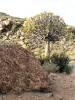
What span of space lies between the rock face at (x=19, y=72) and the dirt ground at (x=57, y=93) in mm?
373

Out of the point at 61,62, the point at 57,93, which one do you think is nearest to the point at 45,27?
the point at 61,62

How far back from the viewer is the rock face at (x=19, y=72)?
11938mm

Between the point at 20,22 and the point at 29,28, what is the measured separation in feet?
78.5

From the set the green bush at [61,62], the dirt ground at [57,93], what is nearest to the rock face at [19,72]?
the dirt ground at [57,93]

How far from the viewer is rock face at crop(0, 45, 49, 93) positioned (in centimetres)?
1194

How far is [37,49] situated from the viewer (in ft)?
155

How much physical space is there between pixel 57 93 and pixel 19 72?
1.58m

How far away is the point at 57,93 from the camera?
41.3ft

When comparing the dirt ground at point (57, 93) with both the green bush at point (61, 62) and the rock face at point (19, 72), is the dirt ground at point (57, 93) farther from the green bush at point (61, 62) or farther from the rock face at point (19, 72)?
the green bush at point (61, 62)

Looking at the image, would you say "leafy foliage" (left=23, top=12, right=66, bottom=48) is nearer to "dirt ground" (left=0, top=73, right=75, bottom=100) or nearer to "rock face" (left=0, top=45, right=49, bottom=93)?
"dirt ground" (left=0, top=73, right=75, bottom=100)

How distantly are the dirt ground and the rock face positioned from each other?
1.22 ft

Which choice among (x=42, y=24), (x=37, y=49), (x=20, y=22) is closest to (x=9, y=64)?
(x=42, y=24)

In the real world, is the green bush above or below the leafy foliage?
below

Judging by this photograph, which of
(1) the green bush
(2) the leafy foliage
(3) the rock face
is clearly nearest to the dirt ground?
(3) the rock face
